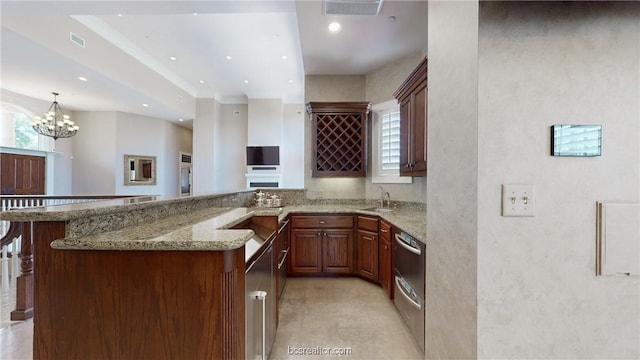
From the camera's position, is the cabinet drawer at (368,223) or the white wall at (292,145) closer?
the cabinet drawer at (368,223)

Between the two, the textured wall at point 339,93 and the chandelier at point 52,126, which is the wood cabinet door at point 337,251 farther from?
the chandelier at point 52,126

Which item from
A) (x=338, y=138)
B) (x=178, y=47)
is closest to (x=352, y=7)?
(x=338, y=138)

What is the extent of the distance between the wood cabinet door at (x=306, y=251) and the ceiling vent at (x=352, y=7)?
247 cm

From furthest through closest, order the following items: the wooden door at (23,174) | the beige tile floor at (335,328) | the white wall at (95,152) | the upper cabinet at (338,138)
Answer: the white wall at (95,152), the wooden door at (23,174), the upper cabinet at (338,138), the beige tile floor at (335,328)

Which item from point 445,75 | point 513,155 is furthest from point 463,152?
point 445,75

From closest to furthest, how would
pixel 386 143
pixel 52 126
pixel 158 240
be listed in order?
pixel 158 240, pixel 386 143, pixel 52 126

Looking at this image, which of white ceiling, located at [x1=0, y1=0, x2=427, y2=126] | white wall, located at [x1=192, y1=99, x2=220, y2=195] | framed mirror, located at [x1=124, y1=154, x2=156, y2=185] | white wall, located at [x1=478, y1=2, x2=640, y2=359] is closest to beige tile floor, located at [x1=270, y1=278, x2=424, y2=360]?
white wall, located at [x1=478, y1=2, x2=640, y2=359]

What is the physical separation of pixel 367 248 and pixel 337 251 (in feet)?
1.35

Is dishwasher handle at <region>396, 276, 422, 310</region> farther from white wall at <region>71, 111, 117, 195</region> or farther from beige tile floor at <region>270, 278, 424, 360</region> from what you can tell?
white wall at <region>71, 111, 117, 195</region>

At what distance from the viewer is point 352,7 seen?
2.37m

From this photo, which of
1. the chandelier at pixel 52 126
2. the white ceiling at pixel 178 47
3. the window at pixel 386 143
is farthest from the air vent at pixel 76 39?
the window at pixel 386 143

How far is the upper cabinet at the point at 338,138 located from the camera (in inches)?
156

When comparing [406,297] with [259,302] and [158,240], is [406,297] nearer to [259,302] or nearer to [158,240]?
[259,302]

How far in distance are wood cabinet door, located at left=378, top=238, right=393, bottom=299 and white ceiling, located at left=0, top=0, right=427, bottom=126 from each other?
2.37 metres
